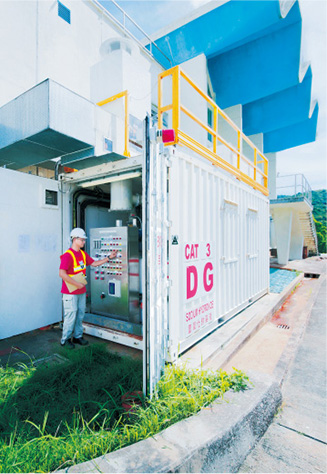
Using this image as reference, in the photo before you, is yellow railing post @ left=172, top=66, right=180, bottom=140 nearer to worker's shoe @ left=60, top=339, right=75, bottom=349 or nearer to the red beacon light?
the red beacon light

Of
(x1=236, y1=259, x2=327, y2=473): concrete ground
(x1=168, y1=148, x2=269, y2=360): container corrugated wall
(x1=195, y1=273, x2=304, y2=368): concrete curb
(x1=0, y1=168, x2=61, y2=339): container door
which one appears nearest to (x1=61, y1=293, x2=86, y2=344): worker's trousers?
(x1=0, y1=168, x2=61, y2=339): container door

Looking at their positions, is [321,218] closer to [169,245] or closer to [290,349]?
[290,349]

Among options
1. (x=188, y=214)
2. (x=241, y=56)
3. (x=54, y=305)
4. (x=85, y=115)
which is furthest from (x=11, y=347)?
(x=241, y=56)

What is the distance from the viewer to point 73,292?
400 cm

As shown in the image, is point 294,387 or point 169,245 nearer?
point 169,245

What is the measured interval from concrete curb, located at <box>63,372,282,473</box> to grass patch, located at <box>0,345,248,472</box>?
15 centimetres

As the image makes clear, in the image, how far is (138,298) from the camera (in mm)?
4836

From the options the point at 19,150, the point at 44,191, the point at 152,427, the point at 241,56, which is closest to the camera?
the point at 152,427

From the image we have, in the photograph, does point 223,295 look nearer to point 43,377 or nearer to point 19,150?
point 43,377

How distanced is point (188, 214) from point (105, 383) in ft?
7.67

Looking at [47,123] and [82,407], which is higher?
[47,123]

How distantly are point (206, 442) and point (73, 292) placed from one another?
2.76 metres

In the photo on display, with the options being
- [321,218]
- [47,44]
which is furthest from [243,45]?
[321,218]

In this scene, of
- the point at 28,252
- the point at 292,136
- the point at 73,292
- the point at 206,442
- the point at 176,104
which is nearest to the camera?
the point at 206,442
